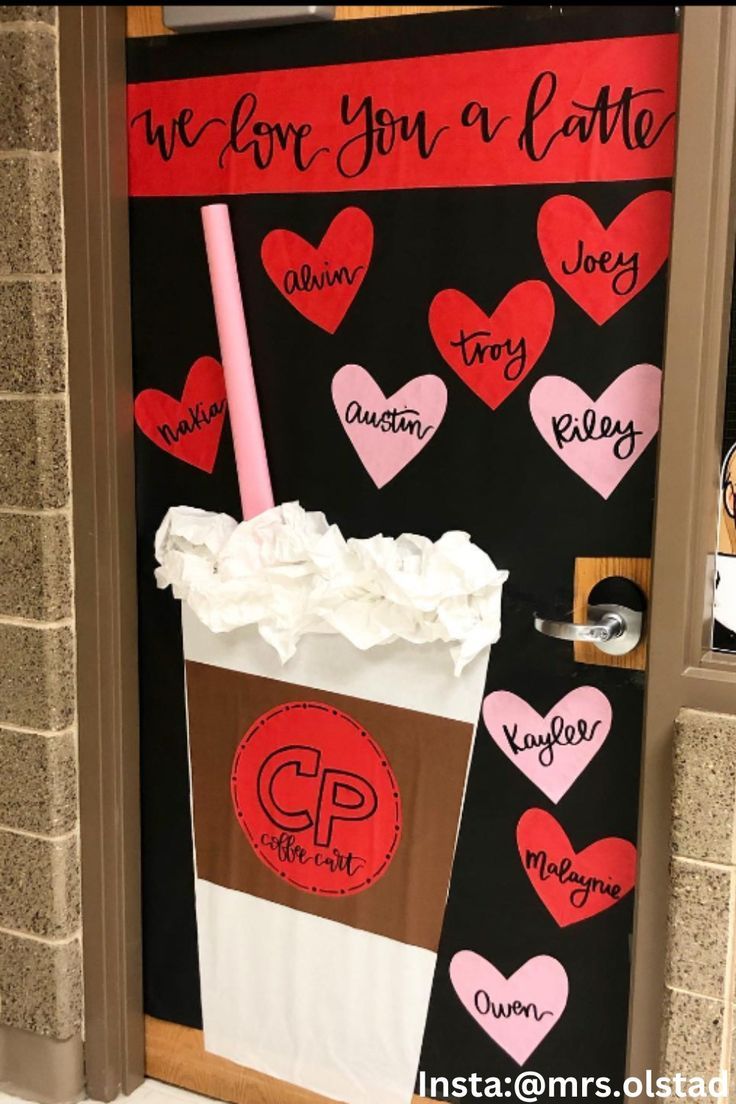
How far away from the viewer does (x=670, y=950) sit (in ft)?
5.05

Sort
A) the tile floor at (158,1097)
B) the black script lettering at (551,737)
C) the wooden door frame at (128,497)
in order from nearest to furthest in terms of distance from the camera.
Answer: the wooden door frame at (128,497) → the black script lettering at (551,737) → the tile floor at (158,1097)

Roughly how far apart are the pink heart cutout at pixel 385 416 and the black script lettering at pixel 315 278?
122mm

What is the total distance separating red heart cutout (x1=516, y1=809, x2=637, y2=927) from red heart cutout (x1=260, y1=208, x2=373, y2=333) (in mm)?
777

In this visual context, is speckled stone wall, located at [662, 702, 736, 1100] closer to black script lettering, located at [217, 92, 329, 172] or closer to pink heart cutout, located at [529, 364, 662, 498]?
pink heart cutout, located at [529, 364, 662, 498]

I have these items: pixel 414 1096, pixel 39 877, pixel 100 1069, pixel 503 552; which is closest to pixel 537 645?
pixel 503 552

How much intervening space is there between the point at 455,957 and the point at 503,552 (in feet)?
2.01

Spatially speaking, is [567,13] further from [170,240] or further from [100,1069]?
[100,1069]

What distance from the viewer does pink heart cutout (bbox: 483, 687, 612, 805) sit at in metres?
1.62

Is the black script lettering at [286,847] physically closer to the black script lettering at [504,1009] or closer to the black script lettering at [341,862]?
the black script lettering at [341,862]

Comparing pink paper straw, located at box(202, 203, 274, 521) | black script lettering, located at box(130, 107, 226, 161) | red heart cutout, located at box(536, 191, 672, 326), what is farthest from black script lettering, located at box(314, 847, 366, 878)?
black script lettering, located at box(130, 107, 226, 161)

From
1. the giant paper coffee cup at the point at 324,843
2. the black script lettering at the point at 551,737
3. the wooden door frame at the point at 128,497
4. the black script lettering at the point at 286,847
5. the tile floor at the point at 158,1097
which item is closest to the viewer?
the wooden door frame at the point at 128,497

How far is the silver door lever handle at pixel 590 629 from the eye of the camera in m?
1.54

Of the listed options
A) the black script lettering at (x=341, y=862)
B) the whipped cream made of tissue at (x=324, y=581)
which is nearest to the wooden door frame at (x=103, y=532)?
the whipped cream made of tissue at (x=324, y=581)

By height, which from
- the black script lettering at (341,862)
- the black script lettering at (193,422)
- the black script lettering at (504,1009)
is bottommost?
the black script lettering at (504,1009)
